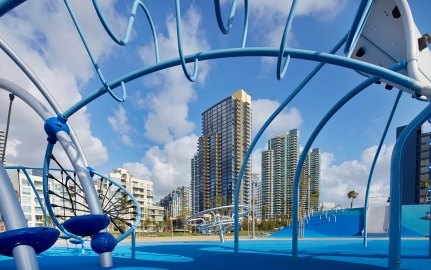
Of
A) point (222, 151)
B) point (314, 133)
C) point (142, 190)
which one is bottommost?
point (142, 190)

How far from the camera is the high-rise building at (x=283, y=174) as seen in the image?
50.7 meters

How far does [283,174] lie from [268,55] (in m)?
51.6

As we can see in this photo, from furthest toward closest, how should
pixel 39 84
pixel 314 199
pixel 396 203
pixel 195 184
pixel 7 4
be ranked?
1. pixel 195 184
2. pixel 314 199
3. pixel 39 84
4. pixel 396 203
5. pixel 7 4

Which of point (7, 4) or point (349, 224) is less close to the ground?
point (7, 4)

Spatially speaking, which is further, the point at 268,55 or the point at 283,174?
the point at 283,174

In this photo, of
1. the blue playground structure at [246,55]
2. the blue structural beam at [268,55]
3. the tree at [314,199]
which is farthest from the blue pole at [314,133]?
the tree at [314,199]

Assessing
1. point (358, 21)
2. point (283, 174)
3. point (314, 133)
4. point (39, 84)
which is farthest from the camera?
point (283, 174)

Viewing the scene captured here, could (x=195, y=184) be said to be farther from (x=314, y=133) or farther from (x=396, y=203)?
(x=396, y=203)

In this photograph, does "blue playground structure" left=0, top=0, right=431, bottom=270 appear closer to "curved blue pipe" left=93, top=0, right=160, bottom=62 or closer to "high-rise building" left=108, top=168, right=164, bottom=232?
"curved blue pipe" left=93, top=0, right=160, bottom=62

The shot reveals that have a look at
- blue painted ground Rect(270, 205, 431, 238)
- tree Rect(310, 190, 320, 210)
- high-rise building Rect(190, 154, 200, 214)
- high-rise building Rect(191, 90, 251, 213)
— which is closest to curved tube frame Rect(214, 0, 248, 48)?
blue painted ground Rect(270, 205, 431, 238)

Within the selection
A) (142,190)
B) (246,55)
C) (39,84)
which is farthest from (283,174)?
(142,190)

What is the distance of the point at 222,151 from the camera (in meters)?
52.7

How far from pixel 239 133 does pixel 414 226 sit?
2169cm

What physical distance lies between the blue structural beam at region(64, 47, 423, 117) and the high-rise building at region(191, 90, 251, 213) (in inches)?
1128
